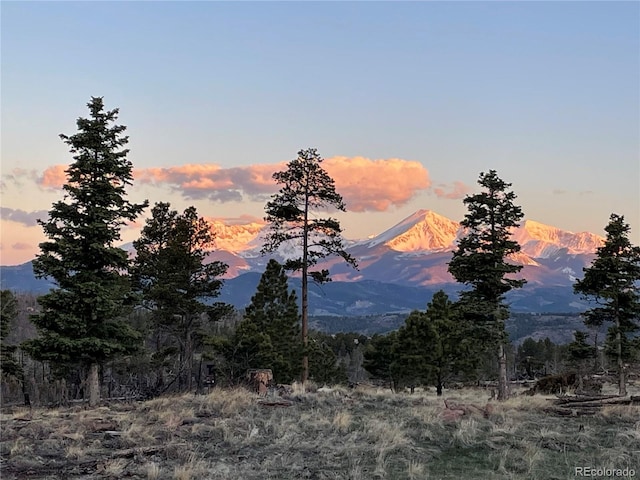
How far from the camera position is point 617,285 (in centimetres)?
2916

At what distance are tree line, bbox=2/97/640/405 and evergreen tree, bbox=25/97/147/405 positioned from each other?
46mm

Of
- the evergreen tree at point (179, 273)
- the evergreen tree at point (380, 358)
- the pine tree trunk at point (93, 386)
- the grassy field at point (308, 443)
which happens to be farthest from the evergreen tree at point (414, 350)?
the pine tree trunk at point (93, 386)

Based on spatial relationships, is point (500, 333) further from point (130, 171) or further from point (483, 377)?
point (483, 377)

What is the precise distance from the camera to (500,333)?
86.7 feet

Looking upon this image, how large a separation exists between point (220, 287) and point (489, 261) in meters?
15.9

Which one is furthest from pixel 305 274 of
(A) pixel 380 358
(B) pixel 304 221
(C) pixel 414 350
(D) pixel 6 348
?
(A) pixel 380 358

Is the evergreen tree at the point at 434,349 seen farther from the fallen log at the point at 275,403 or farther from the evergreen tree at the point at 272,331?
the fallen log at the point at 275,403

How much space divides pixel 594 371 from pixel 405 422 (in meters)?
37.1

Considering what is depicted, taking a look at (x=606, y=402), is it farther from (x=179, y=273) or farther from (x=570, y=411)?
(x=179, y=273)

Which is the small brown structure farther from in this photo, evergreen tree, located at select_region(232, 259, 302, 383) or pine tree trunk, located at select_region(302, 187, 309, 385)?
evergreen tree, located at select_region(232, 259, 302, 383)

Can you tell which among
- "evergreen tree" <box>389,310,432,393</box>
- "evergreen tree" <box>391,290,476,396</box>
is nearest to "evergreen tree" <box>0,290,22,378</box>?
"evergreen tree" <box>389,310,432,393</box>

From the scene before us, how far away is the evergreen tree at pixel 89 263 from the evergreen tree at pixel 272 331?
1410 centimetres

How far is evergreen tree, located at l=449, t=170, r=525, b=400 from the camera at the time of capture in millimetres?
26656

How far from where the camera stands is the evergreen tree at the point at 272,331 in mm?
35812
